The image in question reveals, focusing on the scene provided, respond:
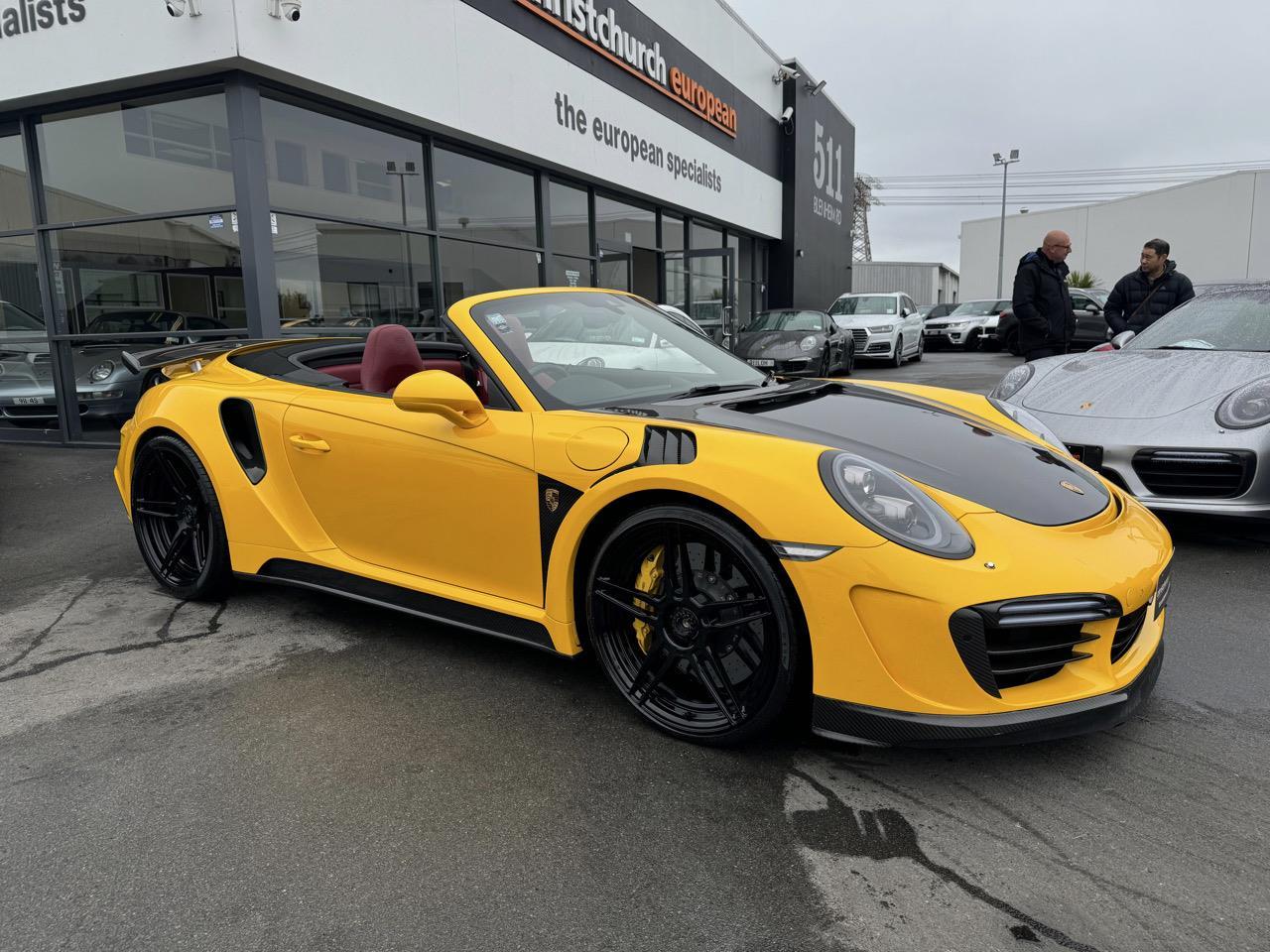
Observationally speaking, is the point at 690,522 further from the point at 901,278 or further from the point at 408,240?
the point at 901,278

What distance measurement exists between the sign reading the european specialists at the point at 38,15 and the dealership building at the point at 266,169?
2 cm

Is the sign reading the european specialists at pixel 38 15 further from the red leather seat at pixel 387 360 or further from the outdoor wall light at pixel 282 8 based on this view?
the red leather seat at pixel 387 360

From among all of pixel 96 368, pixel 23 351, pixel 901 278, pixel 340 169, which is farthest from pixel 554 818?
pixel 901 278

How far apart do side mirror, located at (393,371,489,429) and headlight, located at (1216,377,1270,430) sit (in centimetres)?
351

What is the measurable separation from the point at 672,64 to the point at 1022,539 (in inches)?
546

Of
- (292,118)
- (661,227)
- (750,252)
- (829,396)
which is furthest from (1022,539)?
(750,252)

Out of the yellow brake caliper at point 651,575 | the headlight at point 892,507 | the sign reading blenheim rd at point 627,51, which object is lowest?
the yellow brake caliper at point 651,575

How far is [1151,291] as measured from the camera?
680 centimetres

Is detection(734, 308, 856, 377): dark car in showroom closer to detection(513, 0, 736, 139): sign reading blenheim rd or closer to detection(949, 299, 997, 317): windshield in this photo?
detection(513, 0, 736, 139): sign reading blenheim rd

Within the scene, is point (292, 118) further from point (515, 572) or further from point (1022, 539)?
point (1022, 539)

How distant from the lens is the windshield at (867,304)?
18406 mm

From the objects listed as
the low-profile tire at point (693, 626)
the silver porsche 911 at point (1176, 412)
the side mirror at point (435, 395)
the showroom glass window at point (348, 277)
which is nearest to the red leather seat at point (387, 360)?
the side mirror at point (435, 395)

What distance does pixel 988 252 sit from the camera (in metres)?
48.0

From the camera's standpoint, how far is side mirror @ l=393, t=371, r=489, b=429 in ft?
8.21
